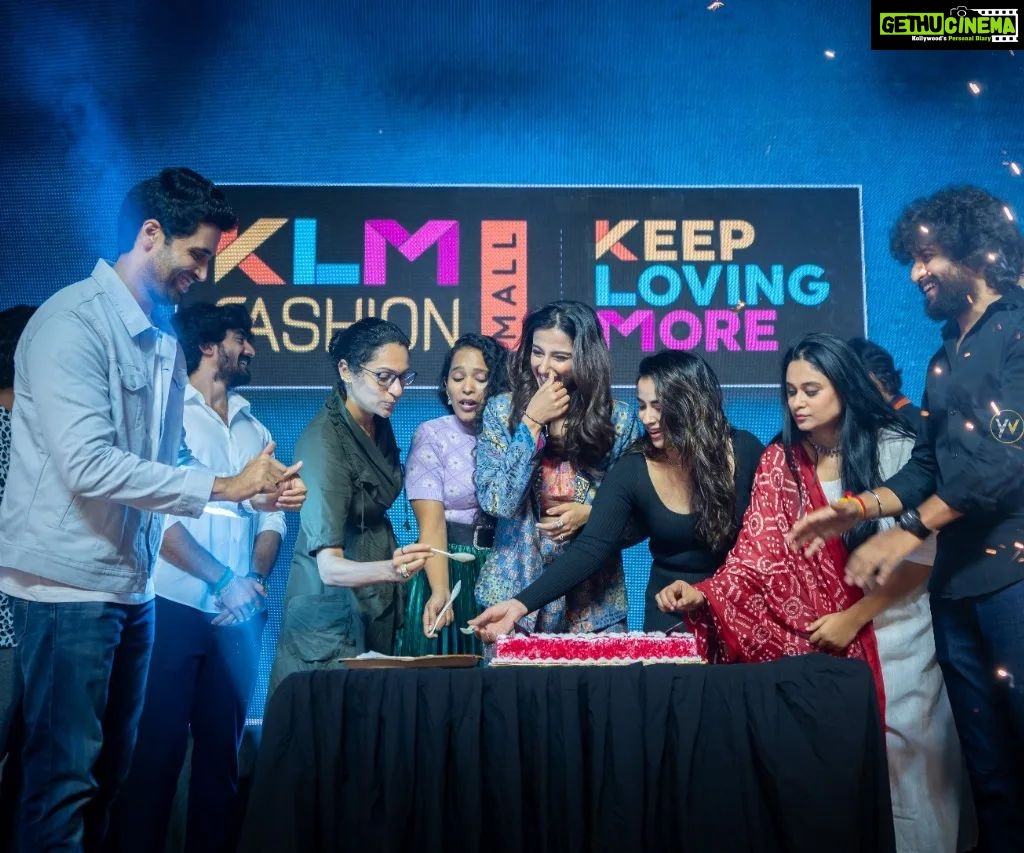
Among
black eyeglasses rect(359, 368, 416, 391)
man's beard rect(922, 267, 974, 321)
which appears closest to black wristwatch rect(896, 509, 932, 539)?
man's beard rect(922, 267, 974, 321)

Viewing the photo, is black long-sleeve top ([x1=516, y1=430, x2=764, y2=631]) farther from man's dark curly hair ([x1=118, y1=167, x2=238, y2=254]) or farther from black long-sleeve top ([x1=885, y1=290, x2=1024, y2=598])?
man's dark curly hair ([x1=118, y1=167, x2=238, y2=254])

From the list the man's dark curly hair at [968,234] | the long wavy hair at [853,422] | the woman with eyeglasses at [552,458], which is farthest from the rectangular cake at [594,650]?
the man's dark curly hair at [968,234]

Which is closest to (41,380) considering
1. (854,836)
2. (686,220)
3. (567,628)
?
(567,628)

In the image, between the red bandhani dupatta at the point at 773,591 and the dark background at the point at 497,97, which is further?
the dark background at the point at 497,97

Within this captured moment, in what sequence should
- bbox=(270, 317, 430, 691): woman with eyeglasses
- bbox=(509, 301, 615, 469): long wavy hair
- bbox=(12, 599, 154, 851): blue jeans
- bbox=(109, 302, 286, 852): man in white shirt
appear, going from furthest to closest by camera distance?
bbox=(270, 317, 430, 691): woman with eyeglasses, bbox=(509, 301, 615, 469): long wavy hair, bbox=(109, 302, 286, 852): man in white shirt, bbox=(12, 599, 154, 851): blue jeans

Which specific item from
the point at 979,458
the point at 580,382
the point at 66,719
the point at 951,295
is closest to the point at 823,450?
the point at 979,458

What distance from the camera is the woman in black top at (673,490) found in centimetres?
259

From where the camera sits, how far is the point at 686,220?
137 inches

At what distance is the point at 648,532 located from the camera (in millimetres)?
2662

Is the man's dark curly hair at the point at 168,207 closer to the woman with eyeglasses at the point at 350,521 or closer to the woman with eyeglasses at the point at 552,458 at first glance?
the woman with eyeglasses at the point at 350,521

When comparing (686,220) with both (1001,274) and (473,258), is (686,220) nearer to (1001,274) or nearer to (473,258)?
(473,258)

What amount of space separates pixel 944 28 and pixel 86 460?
298 centimetres

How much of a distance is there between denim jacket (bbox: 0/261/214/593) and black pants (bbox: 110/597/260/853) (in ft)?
1.71

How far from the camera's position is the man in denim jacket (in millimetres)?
2119
